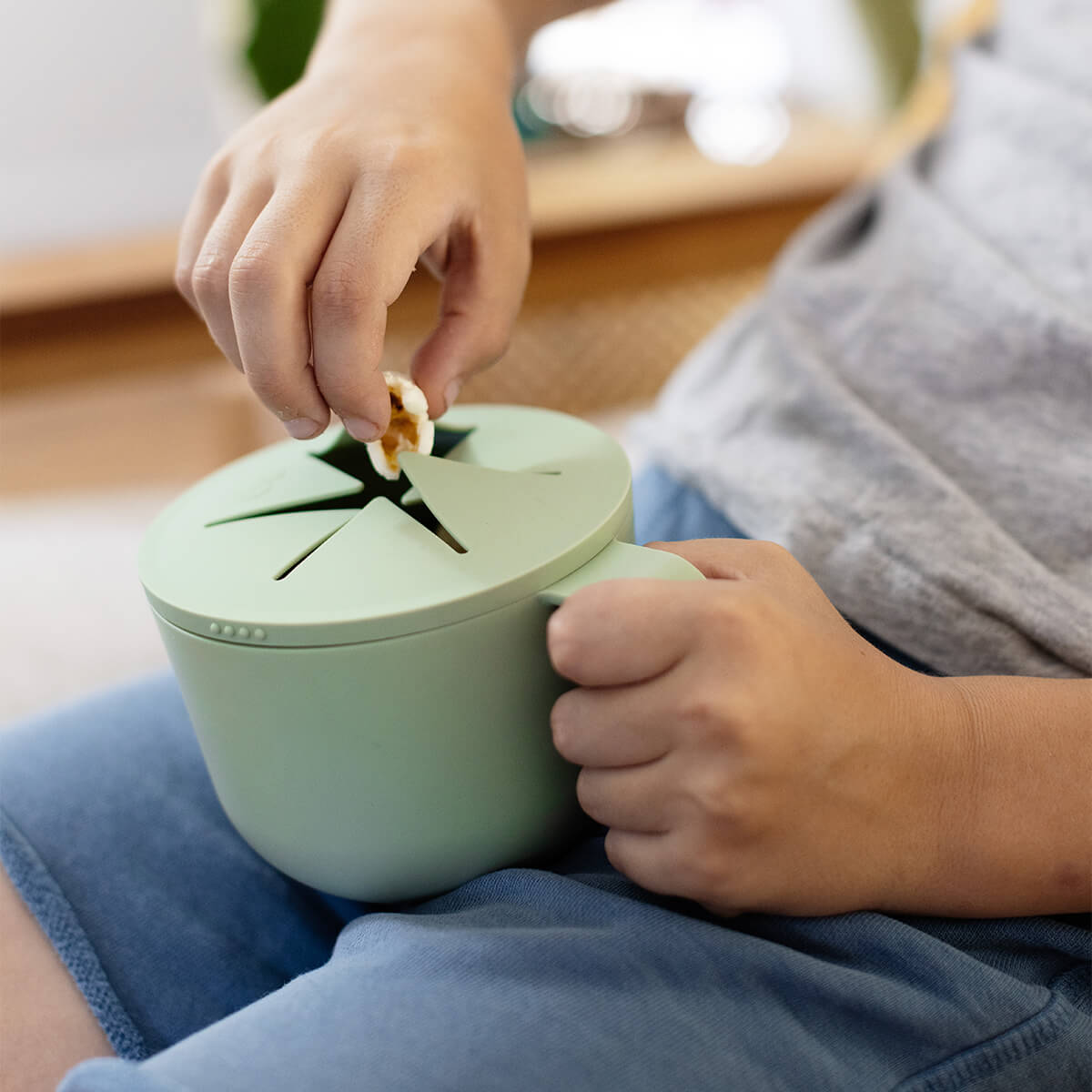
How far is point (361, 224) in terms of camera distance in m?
0.38

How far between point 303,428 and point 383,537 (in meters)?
0.08

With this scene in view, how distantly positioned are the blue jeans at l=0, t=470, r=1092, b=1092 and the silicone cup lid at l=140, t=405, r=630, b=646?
11 centimetres

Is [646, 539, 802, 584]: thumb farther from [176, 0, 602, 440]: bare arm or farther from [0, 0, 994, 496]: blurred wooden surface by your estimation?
[0, 0, 994, 496]: blurred wooden surface

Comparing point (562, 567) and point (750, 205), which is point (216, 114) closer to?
point (750, 205)

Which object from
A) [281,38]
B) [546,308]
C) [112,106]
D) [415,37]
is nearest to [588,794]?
[415,37]

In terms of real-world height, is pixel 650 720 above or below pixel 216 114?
below

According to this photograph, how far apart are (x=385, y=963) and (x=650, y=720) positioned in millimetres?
118

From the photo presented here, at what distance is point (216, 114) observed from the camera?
154cm

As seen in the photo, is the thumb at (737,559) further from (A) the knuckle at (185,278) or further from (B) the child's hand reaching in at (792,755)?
(A) the knuckle at (185,278)

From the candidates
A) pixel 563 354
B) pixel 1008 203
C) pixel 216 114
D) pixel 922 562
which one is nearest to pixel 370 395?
pixel 922 562

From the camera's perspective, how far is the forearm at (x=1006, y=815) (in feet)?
1.13

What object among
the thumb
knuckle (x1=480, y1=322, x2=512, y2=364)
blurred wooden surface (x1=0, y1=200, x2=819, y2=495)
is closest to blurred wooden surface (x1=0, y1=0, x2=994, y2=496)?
blurred wooden surface (x1=0, y1=200, x2=819, y2=495)

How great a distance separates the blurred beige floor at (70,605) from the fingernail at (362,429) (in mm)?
378

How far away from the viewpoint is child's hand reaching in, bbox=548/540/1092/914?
11.9 inches
